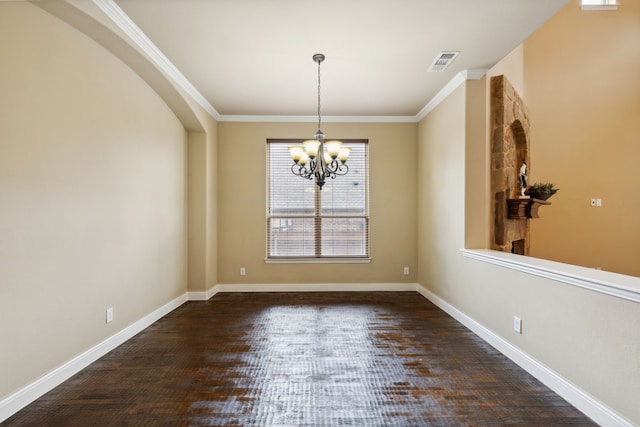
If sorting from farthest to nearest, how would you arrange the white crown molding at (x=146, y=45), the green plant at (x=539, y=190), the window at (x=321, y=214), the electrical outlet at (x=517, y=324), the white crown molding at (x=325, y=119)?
the window at (x=321, y=214)
the white crown molding at (x=325, y=119)
the green plant at (x=539, y=190)
the electrical outlet at (x=517, y=324)
the white crown molding at (x=146, y=45)

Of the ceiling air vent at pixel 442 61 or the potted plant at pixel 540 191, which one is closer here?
the ceiling air vent at pixel 442 61

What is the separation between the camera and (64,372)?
249 cm

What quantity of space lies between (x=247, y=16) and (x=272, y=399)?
9.56 ft

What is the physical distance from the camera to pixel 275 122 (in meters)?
5.37

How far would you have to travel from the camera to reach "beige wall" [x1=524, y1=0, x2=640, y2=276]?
5094mm

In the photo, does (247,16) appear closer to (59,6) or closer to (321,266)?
(59,6)

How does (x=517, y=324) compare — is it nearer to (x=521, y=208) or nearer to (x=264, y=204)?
(x=521, y=208)

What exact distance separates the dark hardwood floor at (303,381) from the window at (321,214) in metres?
1.67

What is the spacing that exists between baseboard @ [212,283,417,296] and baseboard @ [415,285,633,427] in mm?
1738

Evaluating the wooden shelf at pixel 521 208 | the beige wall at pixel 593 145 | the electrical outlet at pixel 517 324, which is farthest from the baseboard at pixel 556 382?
the beige wall at pixel 593 145

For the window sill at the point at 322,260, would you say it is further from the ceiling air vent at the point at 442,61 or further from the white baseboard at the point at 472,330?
the ceiling air vent at the point at 442,61

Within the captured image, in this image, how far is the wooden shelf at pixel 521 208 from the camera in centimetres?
363

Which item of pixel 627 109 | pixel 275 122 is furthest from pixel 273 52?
pixel 627 109

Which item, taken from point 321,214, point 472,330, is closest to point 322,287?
point 321,214
